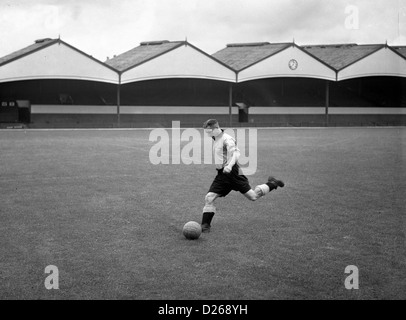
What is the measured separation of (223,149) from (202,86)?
46665 mm

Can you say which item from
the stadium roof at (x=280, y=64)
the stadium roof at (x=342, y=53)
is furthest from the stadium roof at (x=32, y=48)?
the stadium roof at (x=342, y=53)

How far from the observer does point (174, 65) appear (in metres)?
48.4

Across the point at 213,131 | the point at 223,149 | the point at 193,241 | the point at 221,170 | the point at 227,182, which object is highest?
the point at 213,131

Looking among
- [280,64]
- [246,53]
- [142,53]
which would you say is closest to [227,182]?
[280,64]

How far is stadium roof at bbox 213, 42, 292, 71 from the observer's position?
170 ft

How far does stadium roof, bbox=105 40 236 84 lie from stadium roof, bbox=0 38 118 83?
2.30 meters

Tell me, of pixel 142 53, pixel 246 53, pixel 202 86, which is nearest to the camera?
pixel 142 53

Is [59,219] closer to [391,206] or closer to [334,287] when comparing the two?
[334,287]

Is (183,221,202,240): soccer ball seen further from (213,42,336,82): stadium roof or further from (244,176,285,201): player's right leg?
(213,42,336,82): stadium roof

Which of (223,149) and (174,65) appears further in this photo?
(174,65)

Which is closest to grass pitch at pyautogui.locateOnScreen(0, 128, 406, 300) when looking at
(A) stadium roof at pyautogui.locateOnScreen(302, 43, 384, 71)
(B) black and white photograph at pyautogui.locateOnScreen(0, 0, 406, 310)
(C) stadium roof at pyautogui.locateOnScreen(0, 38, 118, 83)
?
(B) black and white photograph at pyautogui.locateOnScreen(0, 0, 406, 310)

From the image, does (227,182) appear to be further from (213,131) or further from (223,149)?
(213,131)
